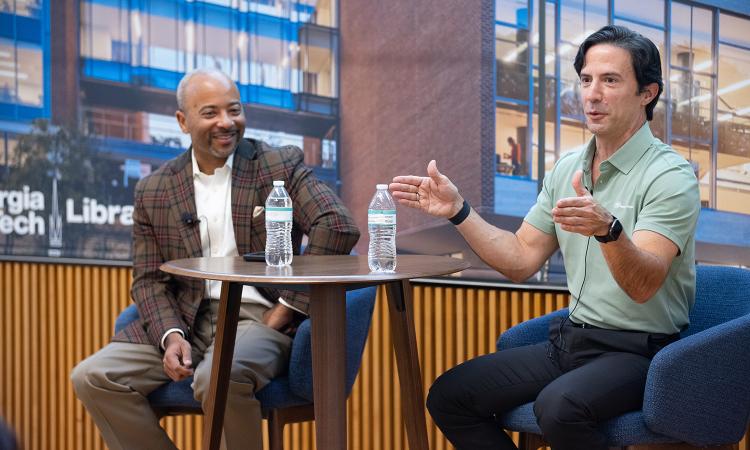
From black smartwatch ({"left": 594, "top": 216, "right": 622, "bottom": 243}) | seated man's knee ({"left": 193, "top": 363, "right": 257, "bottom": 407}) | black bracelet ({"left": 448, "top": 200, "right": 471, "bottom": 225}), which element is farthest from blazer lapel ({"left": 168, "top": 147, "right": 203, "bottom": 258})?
black smartwatch ({"left": 594, "top": 216, "right": 622, "bottom": 243})

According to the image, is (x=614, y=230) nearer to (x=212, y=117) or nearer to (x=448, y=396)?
(x=448, y=396)

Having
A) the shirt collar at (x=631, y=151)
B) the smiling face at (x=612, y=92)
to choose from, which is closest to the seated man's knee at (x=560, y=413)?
the shirt collar at (x=631, y=151)

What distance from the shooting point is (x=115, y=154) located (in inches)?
181

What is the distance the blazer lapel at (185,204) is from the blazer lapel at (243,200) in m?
0.16

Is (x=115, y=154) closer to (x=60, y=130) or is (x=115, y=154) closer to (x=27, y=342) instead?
(x=60, y=130)

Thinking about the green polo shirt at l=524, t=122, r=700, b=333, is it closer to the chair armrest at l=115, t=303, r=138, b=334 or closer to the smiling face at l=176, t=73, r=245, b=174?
the smiling face at l=176, t=73, r=245, b=174

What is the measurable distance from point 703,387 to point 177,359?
1.69 meters

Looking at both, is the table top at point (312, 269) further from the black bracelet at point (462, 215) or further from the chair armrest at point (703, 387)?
the chair armrest at point (703, 387)

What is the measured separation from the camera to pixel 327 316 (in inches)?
88.2

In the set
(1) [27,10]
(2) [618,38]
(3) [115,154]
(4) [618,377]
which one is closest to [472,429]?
(4) [618,377]

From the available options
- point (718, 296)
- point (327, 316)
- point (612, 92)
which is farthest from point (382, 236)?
point (718, 296)

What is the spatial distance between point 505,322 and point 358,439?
1025 mm

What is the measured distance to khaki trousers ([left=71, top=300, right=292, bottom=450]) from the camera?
8.87ft

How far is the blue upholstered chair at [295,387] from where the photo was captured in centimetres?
273
